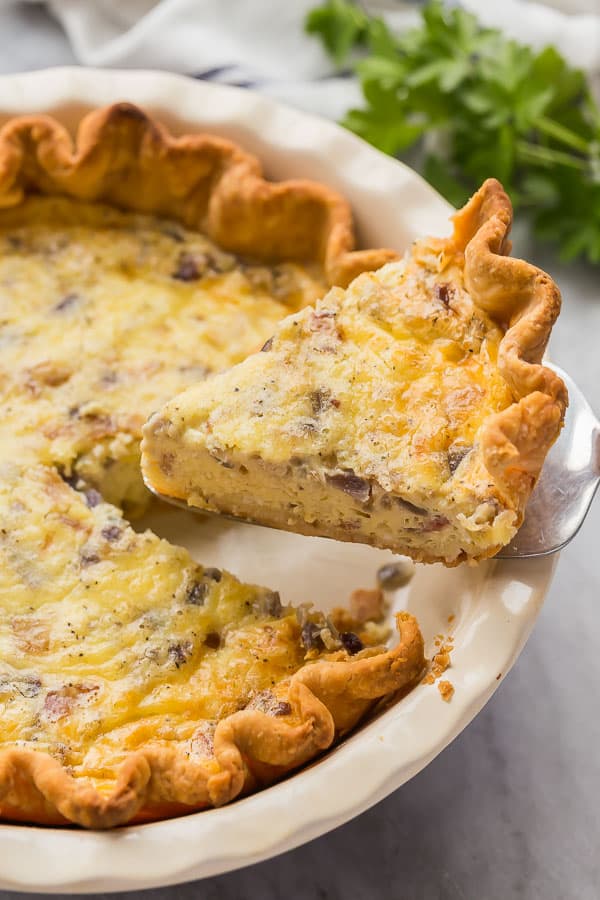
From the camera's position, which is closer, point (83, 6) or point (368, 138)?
point (368, 138)

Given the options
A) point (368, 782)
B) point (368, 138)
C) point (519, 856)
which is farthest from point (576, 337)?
point (368, 782)

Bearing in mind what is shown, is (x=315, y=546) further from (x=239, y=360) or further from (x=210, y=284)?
(x=210, y=284)

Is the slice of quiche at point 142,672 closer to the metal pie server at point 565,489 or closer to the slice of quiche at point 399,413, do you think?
the slice of quiche at point 399,413

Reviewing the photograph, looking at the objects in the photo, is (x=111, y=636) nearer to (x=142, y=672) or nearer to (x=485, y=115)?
(x=142, y=672)

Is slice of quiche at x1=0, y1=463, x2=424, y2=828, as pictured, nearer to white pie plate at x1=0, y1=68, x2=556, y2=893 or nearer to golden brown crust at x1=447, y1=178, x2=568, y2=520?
white pie plate at x1=0, y1=68, x2=556, y2=893

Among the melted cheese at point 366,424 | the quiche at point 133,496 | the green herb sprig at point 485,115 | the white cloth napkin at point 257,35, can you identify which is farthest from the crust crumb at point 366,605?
the white cloth napkin at point 257,35

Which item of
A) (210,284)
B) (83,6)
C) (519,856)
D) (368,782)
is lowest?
(519,856)

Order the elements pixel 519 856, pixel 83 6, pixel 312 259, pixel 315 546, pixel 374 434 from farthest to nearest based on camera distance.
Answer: pixel 83 6, pixel 312 259, pixel 315 546, pixel 519 856, pixel 374 434
